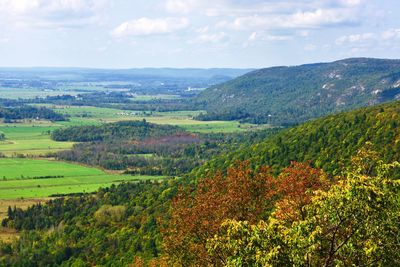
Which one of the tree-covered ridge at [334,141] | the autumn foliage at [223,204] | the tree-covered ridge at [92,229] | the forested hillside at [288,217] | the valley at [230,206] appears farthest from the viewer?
the tree-covered ridge at [334,141]

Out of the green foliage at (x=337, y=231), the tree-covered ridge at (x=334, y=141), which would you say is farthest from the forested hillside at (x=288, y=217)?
the tree-covered ridge at (x=334, y=141)

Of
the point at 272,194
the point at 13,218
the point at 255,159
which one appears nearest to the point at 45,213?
the point at 13,218

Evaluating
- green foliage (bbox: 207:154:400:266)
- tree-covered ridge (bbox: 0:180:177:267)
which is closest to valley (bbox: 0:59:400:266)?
green foliage (bbox: 207:154:400:266)

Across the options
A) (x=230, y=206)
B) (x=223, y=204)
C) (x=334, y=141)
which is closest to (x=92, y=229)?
(x=334, y=141)

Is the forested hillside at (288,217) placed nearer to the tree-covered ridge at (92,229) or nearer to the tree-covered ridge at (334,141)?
the tree-covered ridge at (334,141)

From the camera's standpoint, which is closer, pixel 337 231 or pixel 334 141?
pixel 337 231

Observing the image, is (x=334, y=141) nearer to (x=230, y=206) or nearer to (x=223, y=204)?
(x=230, y=206)
